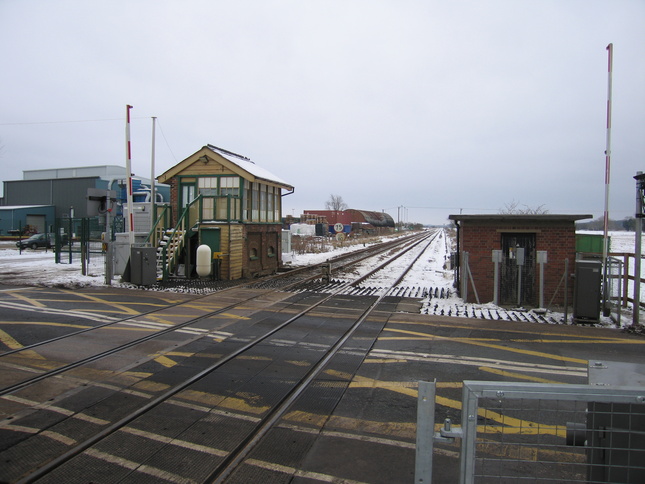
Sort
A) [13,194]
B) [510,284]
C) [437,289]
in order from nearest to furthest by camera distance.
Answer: [510,284]
[437,289]
[13,194]

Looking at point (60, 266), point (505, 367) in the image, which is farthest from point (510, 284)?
point (60, 266)

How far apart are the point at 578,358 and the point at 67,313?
9.88 metres

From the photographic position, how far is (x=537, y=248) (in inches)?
474

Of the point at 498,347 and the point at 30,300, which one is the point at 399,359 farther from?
the point at 30,300

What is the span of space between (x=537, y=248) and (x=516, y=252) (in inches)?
31.3

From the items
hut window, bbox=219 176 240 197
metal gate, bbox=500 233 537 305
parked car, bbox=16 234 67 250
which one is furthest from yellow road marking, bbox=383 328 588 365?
parked car, bbox=16 234 67 250

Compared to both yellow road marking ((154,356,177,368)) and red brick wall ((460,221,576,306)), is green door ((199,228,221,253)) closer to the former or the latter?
red brick wall ((460,221,576,306))

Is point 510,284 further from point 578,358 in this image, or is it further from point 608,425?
point 608,425

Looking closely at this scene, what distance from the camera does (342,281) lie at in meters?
16.2

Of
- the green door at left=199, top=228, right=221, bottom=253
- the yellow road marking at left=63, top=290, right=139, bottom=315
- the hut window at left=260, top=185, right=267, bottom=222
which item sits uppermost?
the hut window at left=260, top=185, right=267, bottom=222

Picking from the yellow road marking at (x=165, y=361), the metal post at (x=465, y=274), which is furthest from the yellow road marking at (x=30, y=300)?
the metal post at (x=465, y=274)

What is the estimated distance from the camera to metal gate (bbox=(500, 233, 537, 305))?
11.9 m

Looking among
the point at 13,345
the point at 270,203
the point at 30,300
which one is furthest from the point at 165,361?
the point at 270,203

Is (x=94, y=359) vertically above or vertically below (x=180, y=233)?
below
